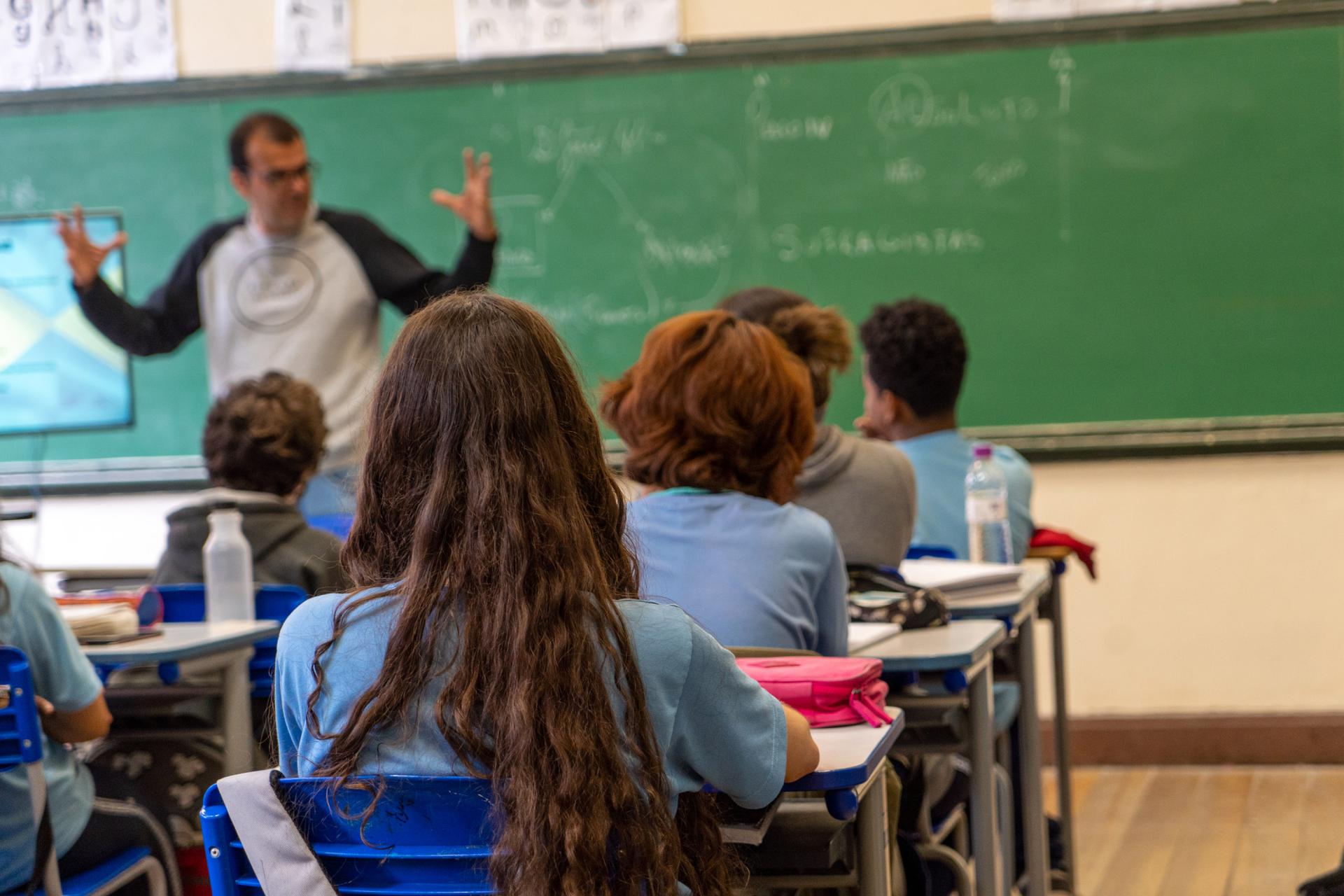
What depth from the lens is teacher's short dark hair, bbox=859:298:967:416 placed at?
314 cm

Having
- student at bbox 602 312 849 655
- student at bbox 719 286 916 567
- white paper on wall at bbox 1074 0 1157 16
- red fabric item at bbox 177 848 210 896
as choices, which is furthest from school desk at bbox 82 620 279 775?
white paper on wall at bbox 1074 0 1157 16

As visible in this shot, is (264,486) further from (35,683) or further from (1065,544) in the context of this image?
(1065,544)

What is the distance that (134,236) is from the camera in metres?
5.02

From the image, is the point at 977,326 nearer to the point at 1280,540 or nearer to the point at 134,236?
the point at 1280,540

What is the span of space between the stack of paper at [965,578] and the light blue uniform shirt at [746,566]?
46 centimetres

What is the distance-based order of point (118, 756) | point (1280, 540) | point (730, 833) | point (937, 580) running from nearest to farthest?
point (730, 833), point (937, 580), point (118, 756), point (1280, 540)

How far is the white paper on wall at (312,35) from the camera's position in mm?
4852

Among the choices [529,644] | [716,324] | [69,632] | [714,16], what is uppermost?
[714,16]

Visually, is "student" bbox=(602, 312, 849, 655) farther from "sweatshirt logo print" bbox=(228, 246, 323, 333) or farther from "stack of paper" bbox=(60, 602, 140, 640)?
"sweatshirt logo print" bbox=(228, 246, 323, 333)

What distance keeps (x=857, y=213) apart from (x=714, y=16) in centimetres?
77

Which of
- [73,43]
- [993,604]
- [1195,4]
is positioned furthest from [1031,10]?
[73,43]

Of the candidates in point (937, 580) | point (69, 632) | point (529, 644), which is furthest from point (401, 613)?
point (937, 580)

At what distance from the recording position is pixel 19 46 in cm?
504

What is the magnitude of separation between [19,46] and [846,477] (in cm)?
381
